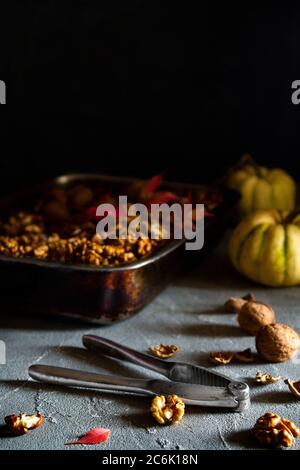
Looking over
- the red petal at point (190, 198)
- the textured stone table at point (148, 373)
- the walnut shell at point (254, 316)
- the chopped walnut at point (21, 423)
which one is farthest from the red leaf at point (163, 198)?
the chopped walnut at point (21, 423)

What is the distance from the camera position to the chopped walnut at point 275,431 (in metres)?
0.73

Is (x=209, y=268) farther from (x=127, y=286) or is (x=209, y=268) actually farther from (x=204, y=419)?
(x=204, y=419)

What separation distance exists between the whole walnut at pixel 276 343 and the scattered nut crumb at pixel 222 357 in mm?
38

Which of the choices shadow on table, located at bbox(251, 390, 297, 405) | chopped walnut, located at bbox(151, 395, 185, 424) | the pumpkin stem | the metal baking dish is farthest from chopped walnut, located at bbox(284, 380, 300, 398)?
the pumpkin stem

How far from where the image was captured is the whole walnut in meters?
0.90

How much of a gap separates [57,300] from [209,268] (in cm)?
36

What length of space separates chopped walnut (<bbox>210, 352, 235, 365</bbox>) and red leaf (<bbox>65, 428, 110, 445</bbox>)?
21 centimetres

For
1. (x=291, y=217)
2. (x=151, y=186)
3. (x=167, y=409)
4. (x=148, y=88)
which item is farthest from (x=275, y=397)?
(x=148, y=88)

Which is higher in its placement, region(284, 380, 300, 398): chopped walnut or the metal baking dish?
the metal baking dish

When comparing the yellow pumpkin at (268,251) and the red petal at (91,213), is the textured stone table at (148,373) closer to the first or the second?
the yellow pumpkin at (268,251)

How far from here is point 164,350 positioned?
94 centimetres

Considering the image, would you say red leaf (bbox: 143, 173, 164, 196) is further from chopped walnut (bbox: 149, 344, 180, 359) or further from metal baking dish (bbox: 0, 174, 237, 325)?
chopped walnut (bbox: 149, 344, 180, 359)

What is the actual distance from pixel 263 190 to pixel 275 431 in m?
0.73
